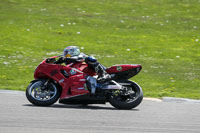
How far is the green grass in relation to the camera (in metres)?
13.5

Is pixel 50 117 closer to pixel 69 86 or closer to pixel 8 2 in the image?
pixel 69 86

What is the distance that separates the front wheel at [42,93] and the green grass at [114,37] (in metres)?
2.75

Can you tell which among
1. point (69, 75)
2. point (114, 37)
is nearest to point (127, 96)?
point (69, 75)

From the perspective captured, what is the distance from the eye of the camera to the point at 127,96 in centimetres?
901

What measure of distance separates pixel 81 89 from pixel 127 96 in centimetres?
94

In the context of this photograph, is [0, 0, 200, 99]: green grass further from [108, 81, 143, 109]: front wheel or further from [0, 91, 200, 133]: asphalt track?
[0, 91, 200, 133]: asphalt track

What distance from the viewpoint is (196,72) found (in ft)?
47.5

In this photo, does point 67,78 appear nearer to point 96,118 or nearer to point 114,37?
point 96,118

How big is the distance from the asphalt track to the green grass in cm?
225

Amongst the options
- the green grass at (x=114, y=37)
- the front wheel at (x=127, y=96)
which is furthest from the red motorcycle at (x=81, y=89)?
the green grass at (x=114, y=37)

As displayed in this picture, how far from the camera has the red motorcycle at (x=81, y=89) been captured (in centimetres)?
894

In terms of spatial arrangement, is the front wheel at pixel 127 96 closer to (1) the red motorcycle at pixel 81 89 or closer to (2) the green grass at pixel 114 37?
(1) the red motorcycle at pixel 81 89

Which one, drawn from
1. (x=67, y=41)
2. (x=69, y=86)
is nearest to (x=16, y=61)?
(x=67, y=41)

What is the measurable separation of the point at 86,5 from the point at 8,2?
468 cm
